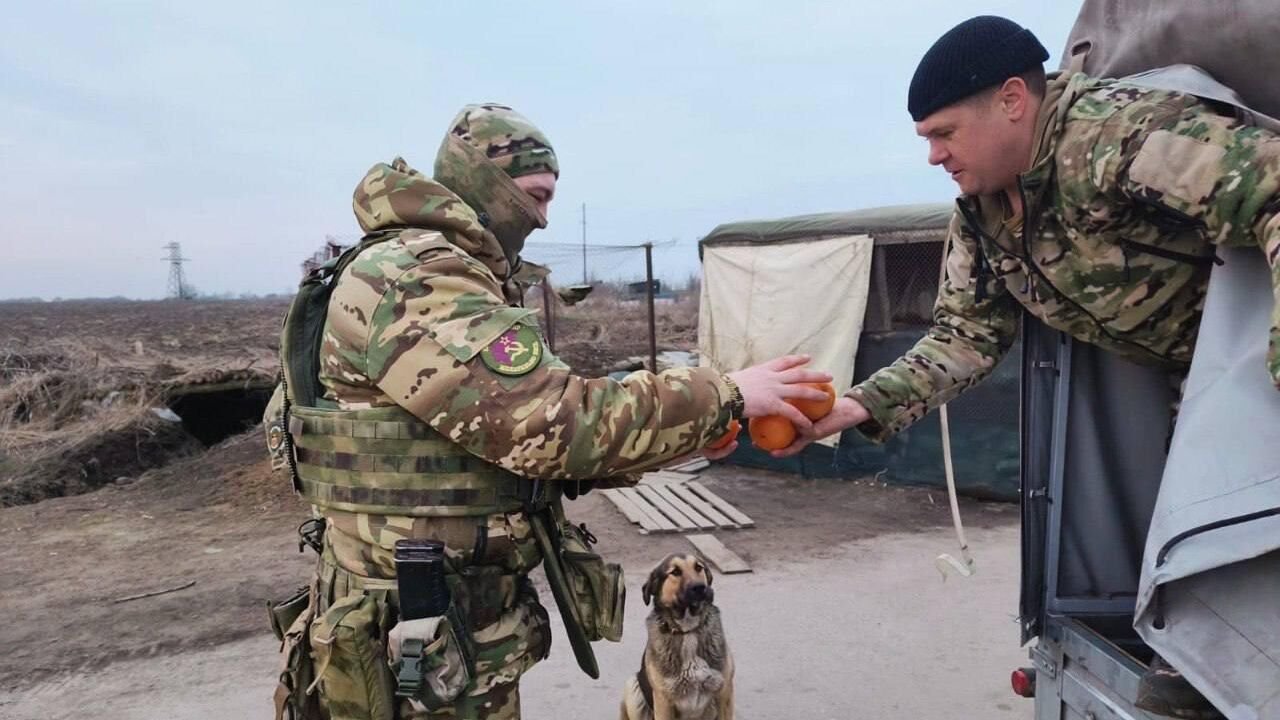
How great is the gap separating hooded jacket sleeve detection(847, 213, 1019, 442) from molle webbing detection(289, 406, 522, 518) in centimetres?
120

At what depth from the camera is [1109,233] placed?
196 centimetres

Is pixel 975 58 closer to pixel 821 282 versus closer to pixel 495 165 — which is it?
pixel 495 165

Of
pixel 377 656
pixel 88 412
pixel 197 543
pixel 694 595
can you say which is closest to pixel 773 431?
pixel 377 656

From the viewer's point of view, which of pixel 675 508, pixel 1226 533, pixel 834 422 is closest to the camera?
pixel 1226 533

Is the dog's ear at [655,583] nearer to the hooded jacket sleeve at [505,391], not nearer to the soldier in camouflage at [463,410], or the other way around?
the soldier in camouflage at [463,410]

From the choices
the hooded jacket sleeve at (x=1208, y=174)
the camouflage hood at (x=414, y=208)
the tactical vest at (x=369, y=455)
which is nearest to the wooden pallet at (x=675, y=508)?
the tactical vest at (x=369, y=455)

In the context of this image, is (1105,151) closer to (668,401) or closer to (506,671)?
(668,401)

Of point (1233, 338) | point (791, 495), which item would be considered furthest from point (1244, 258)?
point (791, 495)

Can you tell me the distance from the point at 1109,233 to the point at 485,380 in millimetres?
1465

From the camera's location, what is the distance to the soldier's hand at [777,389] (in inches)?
80.7

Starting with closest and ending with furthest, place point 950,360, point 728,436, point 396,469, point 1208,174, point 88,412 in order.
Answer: point 1208,174
point 396,469
point 728,436
point 950,360
point 88,412

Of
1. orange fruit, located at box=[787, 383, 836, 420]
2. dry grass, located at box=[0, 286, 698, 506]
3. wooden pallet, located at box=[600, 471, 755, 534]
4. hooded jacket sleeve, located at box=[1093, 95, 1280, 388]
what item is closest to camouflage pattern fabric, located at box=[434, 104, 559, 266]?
orange fruit, located at box=[787, 383, 836, 420]

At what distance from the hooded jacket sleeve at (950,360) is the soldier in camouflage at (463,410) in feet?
1.69

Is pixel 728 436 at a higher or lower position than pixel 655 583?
higher
